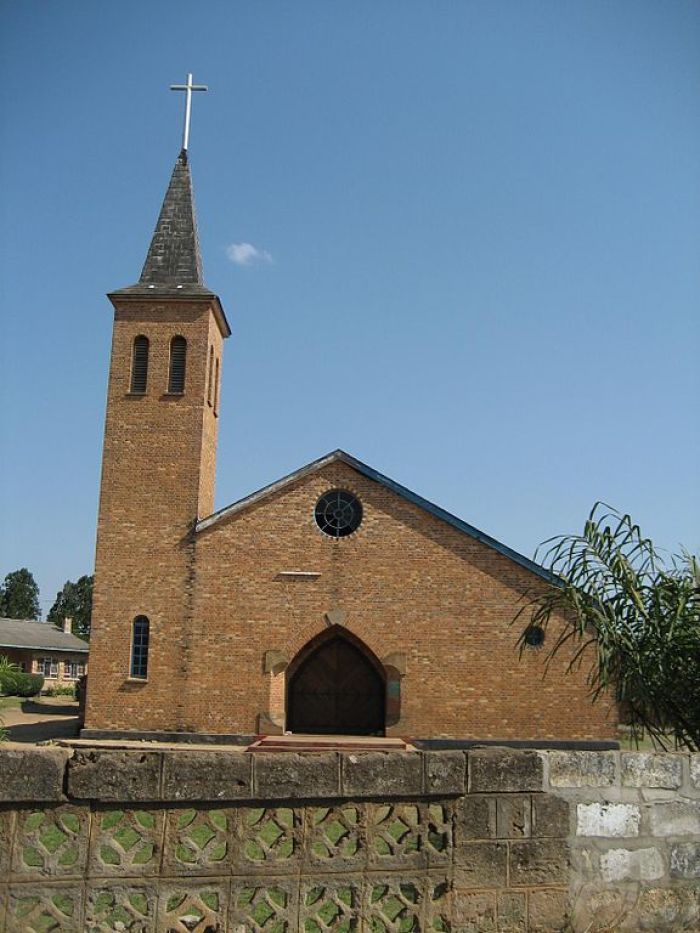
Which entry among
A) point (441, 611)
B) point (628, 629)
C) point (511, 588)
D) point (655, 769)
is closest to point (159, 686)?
point (441, 611)

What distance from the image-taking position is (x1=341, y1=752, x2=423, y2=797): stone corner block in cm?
482

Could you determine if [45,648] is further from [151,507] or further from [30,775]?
[30,775]

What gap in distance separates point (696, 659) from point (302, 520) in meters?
15.7

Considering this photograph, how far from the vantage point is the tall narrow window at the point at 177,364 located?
23719mm

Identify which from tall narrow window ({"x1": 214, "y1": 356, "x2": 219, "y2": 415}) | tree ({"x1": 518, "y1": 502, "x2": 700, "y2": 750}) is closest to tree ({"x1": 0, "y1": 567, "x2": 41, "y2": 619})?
tall narrow window ({"x1": 214, "y1": 356, "x2": 219, "y2": 415})

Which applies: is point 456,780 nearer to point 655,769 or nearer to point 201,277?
point 655,769

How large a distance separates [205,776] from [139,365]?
20324 mm

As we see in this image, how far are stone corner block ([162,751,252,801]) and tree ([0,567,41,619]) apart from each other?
345 feet

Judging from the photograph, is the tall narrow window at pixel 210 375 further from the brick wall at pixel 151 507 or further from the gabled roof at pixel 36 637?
the gabled roof at pixel 36 637

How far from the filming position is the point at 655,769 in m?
5.45

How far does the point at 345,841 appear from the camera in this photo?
477 centimetres

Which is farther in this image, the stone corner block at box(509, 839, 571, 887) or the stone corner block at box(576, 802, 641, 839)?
the stone corner block at box(576, 802, 641, 839)

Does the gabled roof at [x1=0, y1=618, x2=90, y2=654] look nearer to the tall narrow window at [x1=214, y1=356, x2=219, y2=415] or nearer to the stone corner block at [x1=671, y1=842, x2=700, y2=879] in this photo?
the tall narrow window at [x1=214, y1=356, x2=219, y2=415]

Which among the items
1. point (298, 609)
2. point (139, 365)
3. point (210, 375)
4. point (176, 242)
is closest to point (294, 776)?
point (298, 609)
